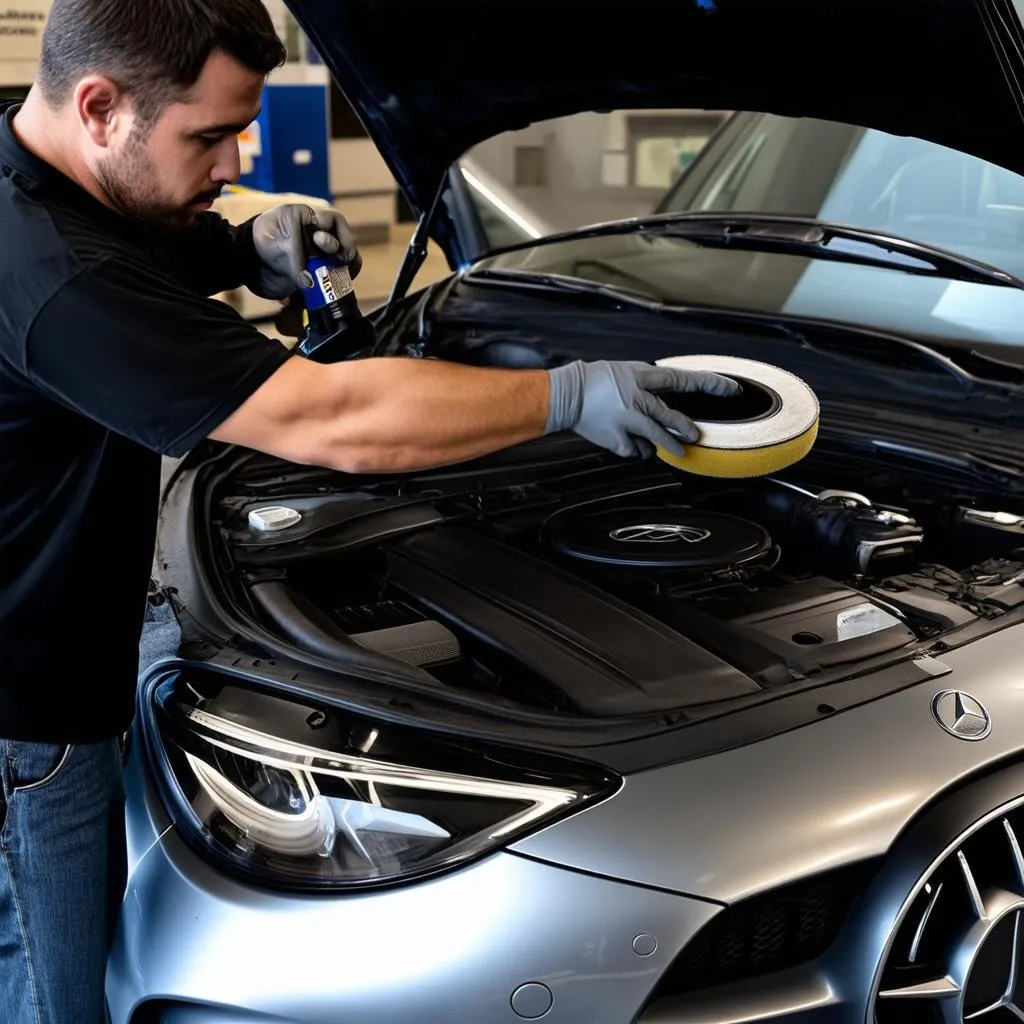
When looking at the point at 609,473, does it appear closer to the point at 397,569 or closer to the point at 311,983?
the point at 397,569

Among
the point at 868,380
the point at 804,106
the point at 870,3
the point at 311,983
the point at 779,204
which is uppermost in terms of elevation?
the point at 870,3

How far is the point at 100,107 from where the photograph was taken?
3.73 ft

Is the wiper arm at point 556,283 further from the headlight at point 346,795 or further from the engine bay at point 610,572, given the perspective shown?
the headlight at point 346,795

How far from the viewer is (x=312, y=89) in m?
6.69

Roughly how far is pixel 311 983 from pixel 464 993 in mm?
139

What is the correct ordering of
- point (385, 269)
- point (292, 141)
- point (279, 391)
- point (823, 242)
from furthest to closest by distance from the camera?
point (385, 269)
point (292, 141)
point (823, 242)
point (279, 391)

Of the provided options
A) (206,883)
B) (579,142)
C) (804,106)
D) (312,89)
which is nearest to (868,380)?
(804,106)

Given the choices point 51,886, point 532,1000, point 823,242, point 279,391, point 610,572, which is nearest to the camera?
point 532,1000

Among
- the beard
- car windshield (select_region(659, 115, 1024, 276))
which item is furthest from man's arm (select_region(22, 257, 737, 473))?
car windshield (select_region(659, 115, 1024, 276))

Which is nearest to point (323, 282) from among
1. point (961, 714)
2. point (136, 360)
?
point (136, 360)

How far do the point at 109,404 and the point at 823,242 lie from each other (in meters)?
1.26

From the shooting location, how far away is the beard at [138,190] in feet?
3.84

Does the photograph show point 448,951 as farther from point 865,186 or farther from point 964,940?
point 865,186

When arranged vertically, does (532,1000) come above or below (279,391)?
below
